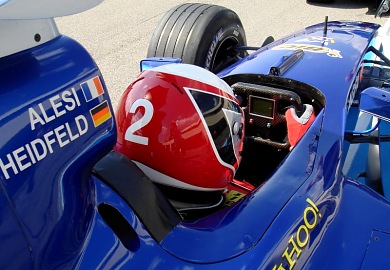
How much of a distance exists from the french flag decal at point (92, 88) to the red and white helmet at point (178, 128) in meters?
0.39

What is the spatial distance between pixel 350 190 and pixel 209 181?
727mm

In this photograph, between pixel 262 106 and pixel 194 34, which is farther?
pixel 194 34

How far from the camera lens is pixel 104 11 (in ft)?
24.1

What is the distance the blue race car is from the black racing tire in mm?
398

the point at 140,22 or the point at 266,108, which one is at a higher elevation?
the point at 266,108

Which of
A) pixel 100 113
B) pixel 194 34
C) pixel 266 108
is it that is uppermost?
pixel 100 113

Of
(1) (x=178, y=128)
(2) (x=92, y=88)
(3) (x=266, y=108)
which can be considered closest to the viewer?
(2) (x=92, y=88)

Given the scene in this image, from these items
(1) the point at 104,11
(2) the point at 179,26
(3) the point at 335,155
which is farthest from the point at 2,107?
(1) the point at 104,11

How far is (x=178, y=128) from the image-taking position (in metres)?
1.42

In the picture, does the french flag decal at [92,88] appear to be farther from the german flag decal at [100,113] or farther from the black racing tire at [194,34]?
the black racing tire at [194,34]

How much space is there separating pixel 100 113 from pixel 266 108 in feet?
4.13

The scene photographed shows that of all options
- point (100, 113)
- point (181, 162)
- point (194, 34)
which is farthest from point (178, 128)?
point (194, 34)

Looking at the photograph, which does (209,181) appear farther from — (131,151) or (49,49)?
(49,49)

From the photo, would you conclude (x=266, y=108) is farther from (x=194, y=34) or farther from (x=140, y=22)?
(x=140, y=22)
